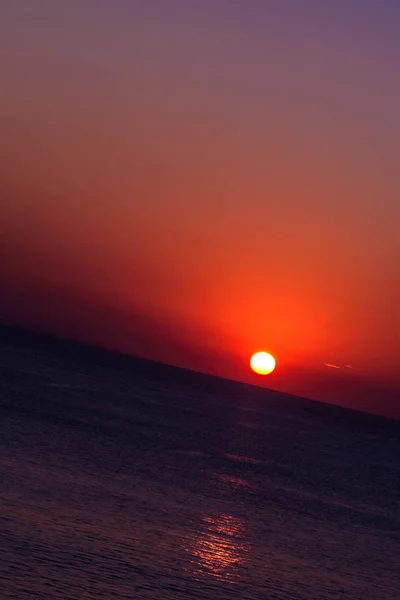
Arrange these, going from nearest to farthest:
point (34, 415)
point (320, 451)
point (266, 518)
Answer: point (266, 518)
point (34, 415)
point (320, 451)

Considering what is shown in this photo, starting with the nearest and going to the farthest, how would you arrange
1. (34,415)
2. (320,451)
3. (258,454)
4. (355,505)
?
(355,505) < (34,415) < (258,454) < (320,451)

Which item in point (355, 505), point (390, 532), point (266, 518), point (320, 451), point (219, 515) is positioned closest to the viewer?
point (219, 515)

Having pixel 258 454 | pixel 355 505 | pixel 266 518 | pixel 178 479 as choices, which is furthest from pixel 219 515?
pixel 258 454

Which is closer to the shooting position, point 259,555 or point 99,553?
point 99,553

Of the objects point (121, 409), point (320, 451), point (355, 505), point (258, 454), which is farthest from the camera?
point (320, 451)

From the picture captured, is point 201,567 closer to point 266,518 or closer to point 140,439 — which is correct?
point 266,518

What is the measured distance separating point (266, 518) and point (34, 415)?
16.3 meters

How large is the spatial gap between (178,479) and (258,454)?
17594 millimetres

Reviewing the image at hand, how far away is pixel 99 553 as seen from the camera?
13.2 meters

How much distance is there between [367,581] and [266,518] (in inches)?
189

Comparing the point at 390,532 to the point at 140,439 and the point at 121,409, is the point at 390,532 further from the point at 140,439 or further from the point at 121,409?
the point at 121,409

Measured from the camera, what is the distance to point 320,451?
185 feet

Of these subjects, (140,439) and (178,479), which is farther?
(140,439)

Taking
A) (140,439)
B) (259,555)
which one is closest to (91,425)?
(140,439)
